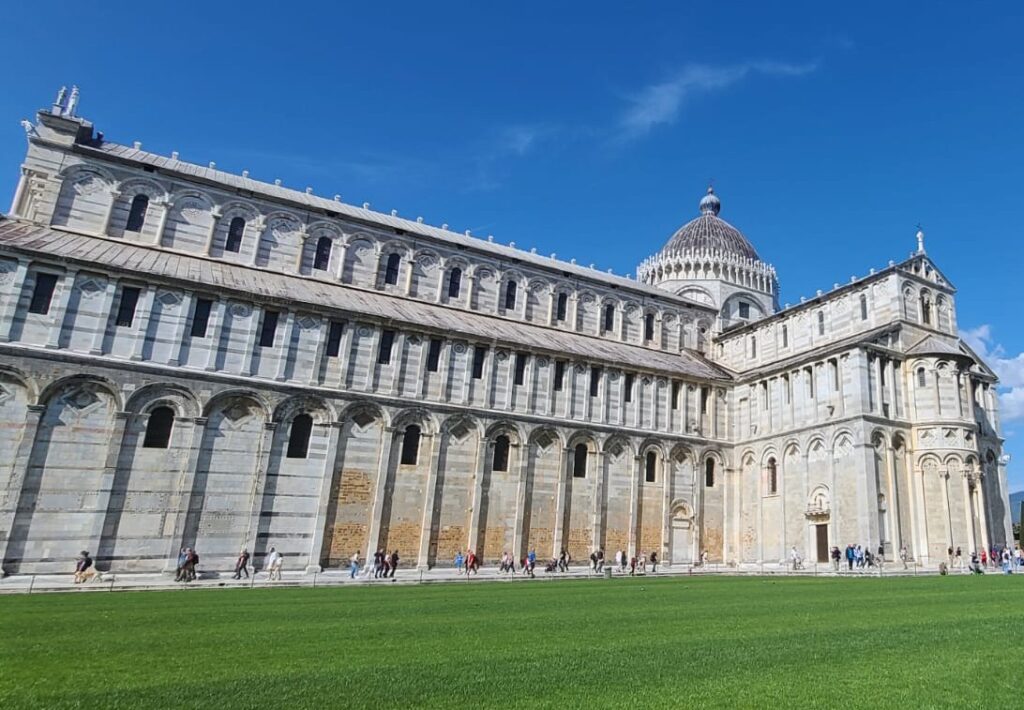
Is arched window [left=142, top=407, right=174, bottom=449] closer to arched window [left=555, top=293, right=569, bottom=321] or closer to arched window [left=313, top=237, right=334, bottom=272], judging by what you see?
arched window [left=313, top=237, right=334, bottom=272]

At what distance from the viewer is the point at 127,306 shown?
77.3ft

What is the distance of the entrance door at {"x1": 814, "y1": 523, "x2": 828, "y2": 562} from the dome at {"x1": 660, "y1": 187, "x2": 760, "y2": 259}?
79.5ft

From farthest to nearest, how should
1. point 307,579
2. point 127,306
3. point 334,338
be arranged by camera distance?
point 334,338, point 127,306, point 307,579

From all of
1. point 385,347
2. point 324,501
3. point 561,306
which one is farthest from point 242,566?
point 561,306

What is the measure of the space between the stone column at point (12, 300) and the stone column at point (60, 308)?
1.04 metres

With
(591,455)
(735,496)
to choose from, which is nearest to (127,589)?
(591,455)

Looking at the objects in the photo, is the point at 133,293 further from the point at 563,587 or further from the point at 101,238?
the point at 563,587

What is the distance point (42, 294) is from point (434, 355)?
585 inches

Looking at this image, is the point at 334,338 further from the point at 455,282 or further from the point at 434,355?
the point at 455,282

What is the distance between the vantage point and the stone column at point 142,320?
23.1 m

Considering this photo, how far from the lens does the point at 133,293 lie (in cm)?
2373

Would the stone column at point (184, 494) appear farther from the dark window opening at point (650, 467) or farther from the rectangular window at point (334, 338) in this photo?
the dark window opening at point (650, 467)

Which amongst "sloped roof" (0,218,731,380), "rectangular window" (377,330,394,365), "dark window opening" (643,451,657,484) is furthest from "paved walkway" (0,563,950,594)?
"sloped roof" (0,218,731,380)

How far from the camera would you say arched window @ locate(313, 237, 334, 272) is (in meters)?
32.1
